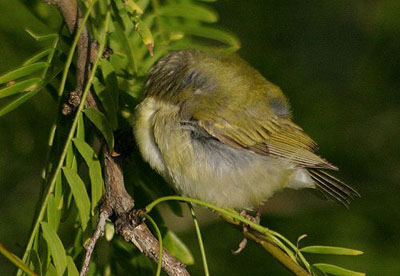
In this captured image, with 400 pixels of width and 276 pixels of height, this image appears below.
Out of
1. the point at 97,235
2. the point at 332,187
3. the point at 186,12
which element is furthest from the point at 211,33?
the point at 97,235

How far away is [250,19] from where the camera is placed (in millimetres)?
4859

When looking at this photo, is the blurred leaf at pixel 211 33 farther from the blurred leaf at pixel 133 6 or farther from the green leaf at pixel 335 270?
the green leaf at pixel 335 270

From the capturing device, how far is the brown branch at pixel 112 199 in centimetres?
275

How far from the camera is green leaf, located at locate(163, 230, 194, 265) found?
325 centimetres

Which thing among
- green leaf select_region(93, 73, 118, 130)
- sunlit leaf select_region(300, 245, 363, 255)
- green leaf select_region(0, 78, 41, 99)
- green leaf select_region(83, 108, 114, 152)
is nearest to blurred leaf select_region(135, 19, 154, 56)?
green leaf select_region(93, 73, 118, 130)

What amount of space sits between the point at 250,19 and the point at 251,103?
148 cm

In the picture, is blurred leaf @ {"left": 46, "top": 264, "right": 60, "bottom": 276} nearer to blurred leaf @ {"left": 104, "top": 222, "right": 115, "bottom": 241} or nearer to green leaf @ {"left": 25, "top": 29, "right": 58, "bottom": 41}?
blurred leaf @ {"left": 104, "top": 222, "right": 115, "bottom": 241}

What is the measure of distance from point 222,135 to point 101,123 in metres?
0.76

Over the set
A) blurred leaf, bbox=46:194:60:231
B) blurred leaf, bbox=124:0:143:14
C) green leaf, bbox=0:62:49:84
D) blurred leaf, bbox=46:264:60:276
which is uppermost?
blurred leaf, bbox=124:0:143:14

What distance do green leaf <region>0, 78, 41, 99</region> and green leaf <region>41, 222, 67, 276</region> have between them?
519 mm

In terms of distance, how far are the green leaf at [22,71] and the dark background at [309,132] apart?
69cm

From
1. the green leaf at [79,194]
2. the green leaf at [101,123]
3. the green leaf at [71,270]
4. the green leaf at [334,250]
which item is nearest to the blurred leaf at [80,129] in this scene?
the green leaf at [101,123]

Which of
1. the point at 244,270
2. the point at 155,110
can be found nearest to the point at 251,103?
the point at 155,110

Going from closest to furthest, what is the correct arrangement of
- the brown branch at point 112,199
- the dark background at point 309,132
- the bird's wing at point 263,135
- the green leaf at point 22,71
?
the green leaf at point 22,71 < the brown branch at point 112,199 < the bird's wing at point 263,135 < the dark background at point 309,132
